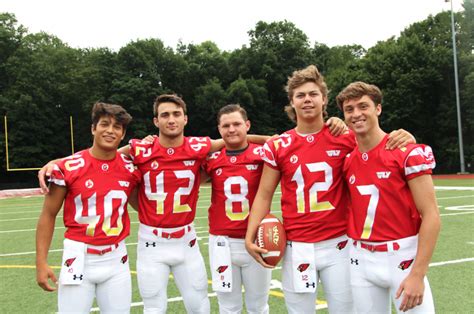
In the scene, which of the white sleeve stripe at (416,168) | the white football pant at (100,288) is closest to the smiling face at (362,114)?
the white sleeve stripe at (416,168)

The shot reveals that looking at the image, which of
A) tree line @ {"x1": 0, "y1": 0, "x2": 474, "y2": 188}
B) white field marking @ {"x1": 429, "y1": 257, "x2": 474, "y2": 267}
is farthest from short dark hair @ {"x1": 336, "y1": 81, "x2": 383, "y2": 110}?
tree line @ {"x1": 0, "y1": 0, "x2": 474, "y2": 188}

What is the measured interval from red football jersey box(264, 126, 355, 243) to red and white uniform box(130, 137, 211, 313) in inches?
33.4

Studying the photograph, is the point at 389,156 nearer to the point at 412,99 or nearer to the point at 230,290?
the point at 230,290

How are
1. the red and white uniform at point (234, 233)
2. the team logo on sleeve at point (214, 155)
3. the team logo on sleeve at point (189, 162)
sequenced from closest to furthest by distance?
1. the red and white uniform at point (234, 233)
2. the team logo on sleeve at point (189, 162)
3. the team logo on sleeve at point (214, 155)

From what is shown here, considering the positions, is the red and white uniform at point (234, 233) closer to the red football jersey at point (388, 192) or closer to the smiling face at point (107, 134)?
the smiling face at point (107, 134)

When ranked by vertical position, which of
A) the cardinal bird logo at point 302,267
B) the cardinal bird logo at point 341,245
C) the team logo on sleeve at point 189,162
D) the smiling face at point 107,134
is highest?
the smiling face at point 107,134

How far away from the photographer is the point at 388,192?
2785 millimetres

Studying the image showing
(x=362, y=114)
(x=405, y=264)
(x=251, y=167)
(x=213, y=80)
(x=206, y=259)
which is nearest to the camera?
(x=405, y=264)

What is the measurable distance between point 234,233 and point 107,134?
126cm

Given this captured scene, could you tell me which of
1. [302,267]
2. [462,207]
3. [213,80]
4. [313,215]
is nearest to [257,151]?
[313,215]

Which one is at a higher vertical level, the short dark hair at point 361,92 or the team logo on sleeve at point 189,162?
the short dark hair at point 361,92

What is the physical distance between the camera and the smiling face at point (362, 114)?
9.48 ft

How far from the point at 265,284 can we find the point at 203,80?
114 ft

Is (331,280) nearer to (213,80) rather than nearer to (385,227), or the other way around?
(385,227)
